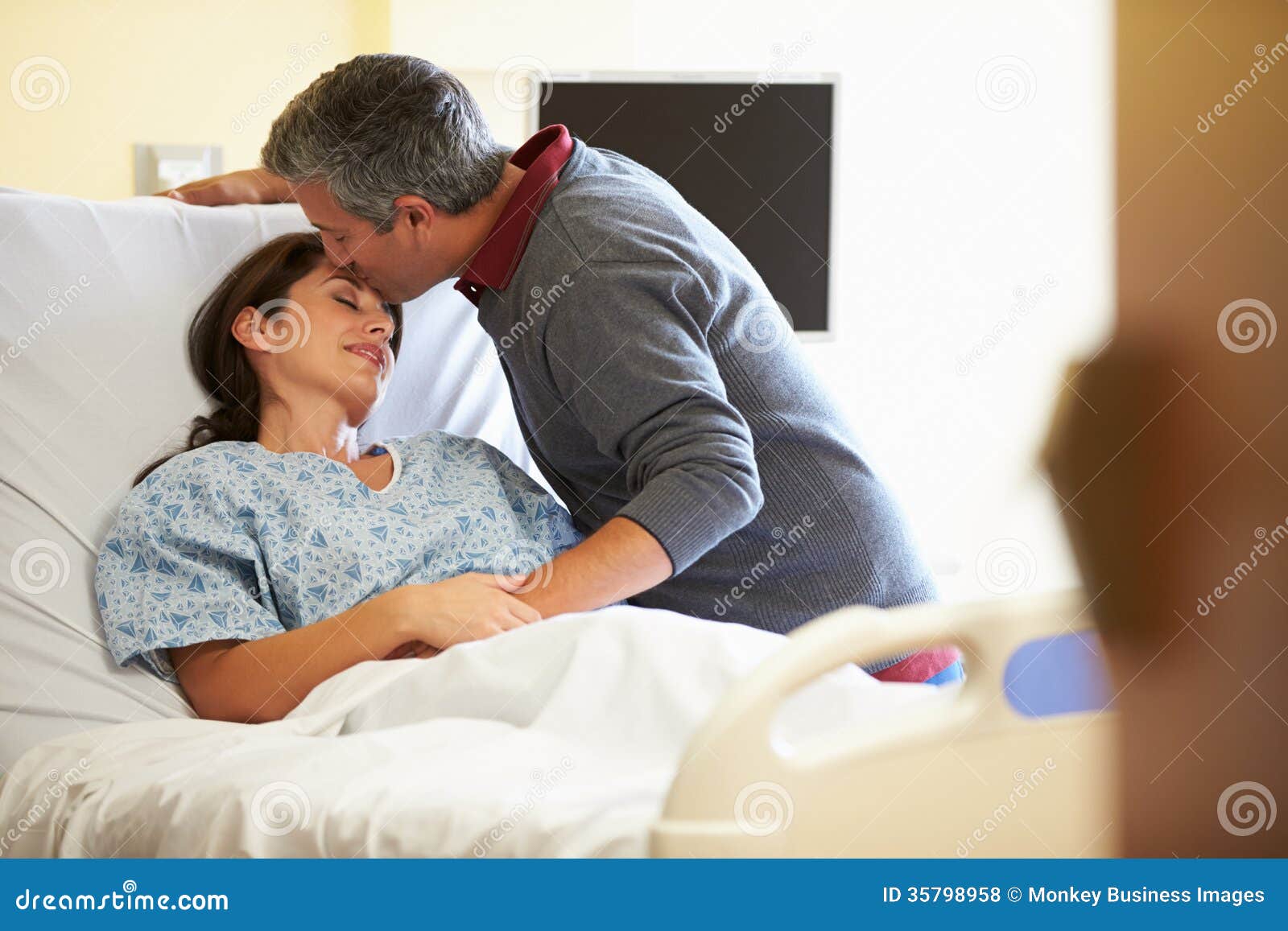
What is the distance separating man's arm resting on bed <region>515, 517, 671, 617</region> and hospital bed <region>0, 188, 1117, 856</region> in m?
0.12

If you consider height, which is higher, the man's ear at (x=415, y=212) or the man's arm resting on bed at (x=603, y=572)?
the man's ear at (x=415, y=212)

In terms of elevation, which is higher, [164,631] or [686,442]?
[686,442]

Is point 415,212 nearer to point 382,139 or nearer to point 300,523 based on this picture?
point 382,139

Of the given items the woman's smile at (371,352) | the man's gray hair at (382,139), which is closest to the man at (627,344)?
the man's gray hair at (382,139)

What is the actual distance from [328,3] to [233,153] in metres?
0.37

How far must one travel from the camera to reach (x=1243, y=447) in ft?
1.46

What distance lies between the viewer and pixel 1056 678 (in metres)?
0.78

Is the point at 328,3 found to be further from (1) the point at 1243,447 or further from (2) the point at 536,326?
(1) the point at 1243,447

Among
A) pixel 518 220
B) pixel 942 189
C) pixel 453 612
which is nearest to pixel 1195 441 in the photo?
pixel 453 612

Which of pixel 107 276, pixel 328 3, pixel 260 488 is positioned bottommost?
pixel 260 488

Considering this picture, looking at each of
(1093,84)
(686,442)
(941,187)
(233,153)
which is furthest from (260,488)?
(1093,84)

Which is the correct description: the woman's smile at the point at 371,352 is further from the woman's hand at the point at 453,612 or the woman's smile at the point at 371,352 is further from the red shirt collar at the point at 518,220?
the woman's hand at the point at 453,612

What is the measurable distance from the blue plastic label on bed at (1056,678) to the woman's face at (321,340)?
0.94 metres

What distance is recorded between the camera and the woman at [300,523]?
3.94 ft
